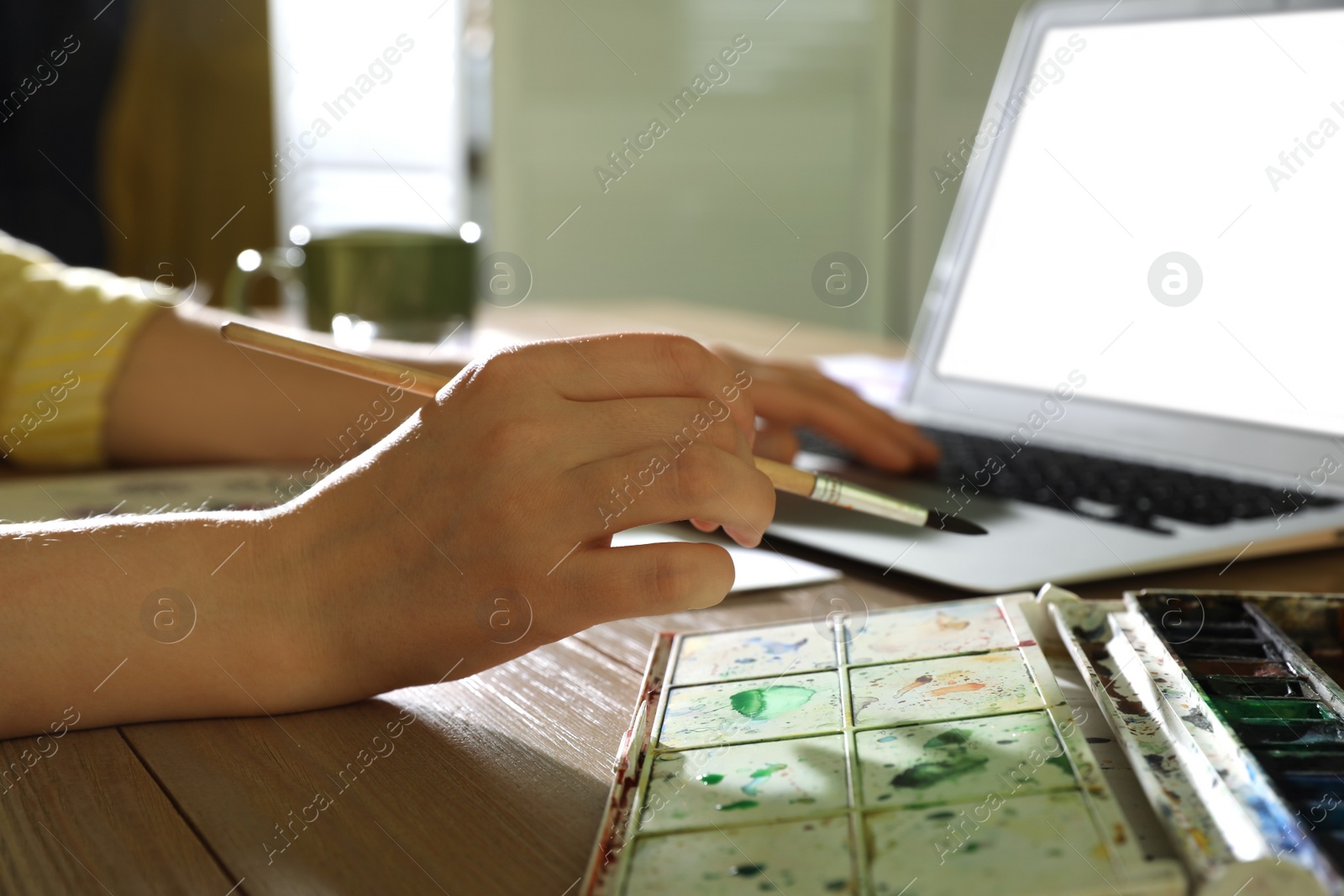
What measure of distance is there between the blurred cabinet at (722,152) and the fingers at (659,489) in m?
2.72

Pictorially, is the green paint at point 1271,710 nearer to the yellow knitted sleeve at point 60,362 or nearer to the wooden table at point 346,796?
the wooden table at point 346,796

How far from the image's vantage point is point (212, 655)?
42 centimetres

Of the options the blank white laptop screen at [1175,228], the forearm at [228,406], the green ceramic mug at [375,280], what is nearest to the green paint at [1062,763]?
the blank white laptop screen at [1175,228]

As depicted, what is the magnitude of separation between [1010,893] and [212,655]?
0.29 meters

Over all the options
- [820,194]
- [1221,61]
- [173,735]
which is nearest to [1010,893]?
[173,735]

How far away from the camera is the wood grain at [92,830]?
1.01ft

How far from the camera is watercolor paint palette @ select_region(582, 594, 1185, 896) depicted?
0.27m

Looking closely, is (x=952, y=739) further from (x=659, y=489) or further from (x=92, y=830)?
(x=92, y=830)

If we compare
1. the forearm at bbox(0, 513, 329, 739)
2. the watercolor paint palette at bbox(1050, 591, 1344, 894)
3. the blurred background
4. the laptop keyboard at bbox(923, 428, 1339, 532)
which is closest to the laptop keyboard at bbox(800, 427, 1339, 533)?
the laptop keyboard at bbox(923, 428, 1339, 532)

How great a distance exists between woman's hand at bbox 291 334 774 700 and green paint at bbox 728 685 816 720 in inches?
1.5

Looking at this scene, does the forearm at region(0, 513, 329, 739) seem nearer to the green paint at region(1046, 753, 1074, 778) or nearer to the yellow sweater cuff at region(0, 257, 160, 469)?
the green paint at region(1046, 753, 1074, 778)

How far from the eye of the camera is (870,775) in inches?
12.8

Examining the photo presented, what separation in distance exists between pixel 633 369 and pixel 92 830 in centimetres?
23

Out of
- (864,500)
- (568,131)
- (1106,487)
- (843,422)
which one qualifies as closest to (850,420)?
(843,422)
